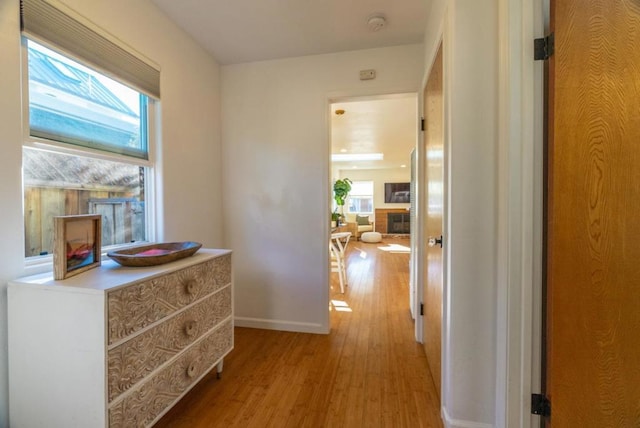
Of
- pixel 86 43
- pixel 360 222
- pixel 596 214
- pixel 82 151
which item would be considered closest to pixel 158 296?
pixel 82 151

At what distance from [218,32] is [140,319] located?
207cm

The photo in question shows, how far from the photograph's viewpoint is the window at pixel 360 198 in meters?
10.1

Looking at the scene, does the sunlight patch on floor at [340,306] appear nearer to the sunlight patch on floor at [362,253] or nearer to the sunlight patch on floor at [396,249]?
the sunlight patch on floor at [362,253]

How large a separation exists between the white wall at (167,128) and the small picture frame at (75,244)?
0.72ft

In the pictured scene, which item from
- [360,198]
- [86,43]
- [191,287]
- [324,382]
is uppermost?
[86,43]

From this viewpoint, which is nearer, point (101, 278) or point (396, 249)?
point (101, 278)

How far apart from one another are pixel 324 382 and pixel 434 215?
4.26 feet

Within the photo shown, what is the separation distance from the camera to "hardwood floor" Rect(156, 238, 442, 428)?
147 cm

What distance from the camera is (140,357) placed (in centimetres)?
115

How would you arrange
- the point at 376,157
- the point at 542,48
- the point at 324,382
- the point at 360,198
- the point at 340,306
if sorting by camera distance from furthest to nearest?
the point at 360,198
the point at 376,157
the point at 340,306
the point at 324,382
the point at 542,48

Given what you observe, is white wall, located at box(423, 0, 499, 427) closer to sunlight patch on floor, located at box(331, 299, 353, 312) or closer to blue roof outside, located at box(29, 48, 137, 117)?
sunlight patch on floor, located at box(331, 299, 353, 312)

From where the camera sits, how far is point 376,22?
6.36 ft

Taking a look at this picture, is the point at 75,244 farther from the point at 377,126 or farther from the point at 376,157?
the point at 376,157

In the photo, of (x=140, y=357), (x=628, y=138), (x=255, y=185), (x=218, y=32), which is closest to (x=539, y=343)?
(x=628, y=138)
